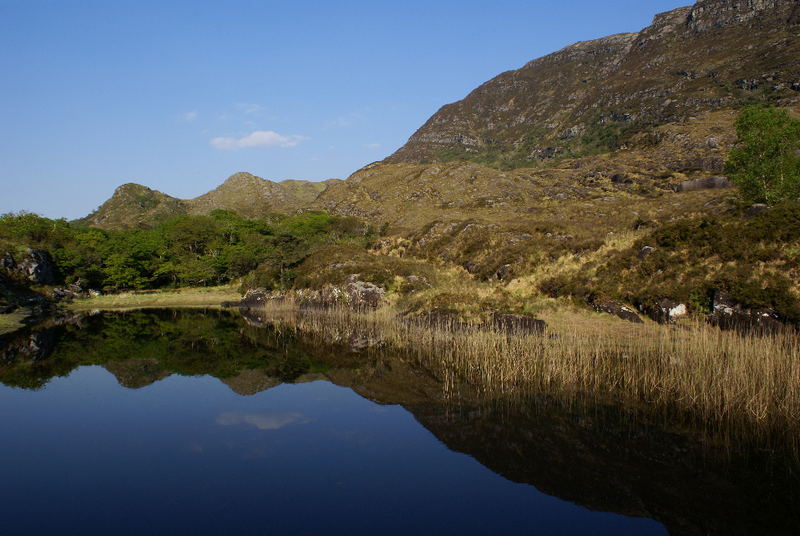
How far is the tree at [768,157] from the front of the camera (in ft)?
105

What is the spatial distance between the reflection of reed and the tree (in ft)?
66.3

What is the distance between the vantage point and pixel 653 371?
14.7m

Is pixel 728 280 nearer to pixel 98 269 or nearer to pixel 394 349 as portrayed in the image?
pixel 394 349

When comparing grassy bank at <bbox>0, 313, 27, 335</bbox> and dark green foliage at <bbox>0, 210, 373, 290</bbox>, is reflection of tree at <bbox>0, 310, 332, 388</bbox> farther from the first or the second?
dark green foliage at <bbox>0, 210, 373, 290</bbox>

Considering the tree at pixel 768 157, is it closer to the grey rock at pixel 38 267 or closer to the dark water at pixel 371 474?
the dark water at pixel 371 474

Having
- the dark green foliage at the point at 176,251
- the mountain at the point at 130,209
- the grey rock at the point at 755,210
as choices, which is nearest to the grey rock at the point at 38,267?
the dark green foliage at the point at 176,251

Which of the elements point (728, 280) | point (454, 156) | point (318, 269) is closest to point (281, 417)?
point (728, 280)

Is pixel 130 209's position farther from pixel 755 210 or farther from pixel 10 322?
pixel 755 210

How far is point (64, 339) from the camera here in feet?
100

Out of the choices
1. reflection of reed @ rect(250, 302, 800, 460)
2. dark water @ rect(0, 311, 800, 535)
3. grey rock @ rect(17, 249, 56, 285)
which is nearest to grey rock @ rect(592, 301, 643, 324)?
reflection of reed @ rect(250, 302, 800, 460)

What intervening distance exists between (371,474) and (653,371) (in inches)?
398

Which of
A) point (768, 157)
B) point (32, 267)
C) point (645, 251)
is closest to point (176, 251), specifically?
point (32, 267)

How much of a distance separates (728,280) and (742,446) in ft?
44.9

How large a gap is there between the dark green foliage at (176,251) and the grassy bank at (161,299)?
4194mm
